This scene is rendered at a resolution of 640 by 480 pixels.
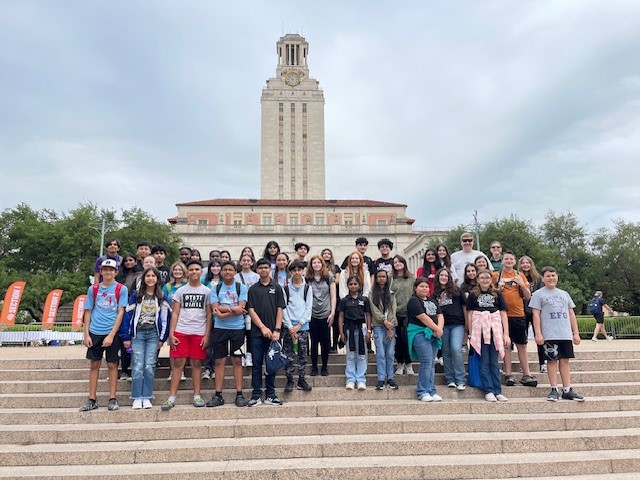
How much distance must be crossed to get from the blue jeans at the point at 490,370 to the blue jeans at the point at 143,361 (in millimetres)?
4524

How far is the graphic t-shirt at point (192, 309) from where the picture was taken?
5.79 m

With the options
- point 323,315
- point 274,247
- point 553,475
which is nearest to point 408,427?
point 553,475

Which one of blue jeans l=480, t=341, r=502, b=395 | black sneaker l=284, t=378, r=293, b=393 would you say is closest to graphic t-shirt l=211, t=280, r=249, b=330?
black sneaker l=284, t=378, r=293, b=393

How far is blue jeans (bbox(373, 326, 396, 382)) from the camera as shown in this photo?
6195mm

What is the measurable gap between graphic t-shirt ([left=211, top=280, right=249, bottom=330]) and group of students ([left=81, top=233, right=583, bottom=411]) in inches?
0.5

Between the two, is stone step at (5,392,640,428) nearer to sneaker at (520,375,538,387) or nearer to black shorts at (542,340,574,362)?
sneaker at (520,375,538,387)

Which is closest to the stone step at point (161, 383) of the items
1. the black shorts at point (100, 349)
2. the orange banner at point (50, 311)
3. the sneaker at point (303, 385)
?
the sneaker at point (303, 385)

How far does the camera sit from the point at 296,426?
5.17 meters

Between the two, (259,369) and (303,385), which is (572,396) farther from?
(259,369)

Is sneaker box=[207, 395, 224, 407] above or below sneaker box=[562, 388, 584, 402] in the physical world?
above

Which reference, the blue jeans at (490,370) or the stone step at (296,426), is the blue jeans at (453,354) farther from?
the stone step at (296,426)

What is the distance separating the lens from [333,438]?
5.02 meters

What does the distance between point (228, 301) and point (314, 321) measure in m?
1.47

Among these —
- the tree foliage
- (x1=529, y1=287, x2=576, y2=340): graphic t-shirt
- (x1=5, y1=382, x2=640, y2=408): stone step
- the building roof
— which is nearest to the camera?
(x1=5, y1=382, x2=640, y2=408): stone step
